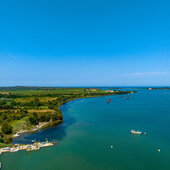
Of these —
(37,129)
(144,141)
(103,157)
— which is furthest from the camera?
(37,129)

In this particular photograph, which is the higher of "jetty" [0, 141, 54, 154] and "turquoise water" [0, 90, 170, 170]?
"jetty" [0, 141, 54, 154]

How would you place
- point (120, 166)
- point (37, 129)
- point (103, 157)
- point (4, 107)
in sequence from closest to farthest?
point (120, 166)
point (103, 157)
point (37, 129)
point (4, 107)

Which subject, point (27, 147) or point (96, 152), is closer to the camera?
point (96, 152)

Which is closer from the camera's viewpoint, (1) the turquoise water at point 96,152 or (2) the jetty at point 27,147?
(1) the turquoise water at point 96,152

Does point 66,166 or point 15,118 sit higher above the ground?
point 15,118

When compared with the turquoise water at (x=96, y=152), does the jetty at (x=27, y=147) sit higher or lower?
higher

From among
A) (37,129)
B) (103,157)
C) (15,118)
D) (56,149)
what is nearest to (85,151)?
(103,157)

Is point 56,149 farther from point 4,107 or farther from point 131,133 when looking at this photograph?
point 4,107

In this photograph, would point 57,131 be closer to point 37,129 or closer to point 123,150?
point 37,129

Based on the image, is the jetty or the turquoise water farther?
the jetty

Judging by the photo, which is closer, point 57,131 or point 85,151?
point 85,151

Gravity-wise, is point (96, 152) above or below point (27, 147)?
below
